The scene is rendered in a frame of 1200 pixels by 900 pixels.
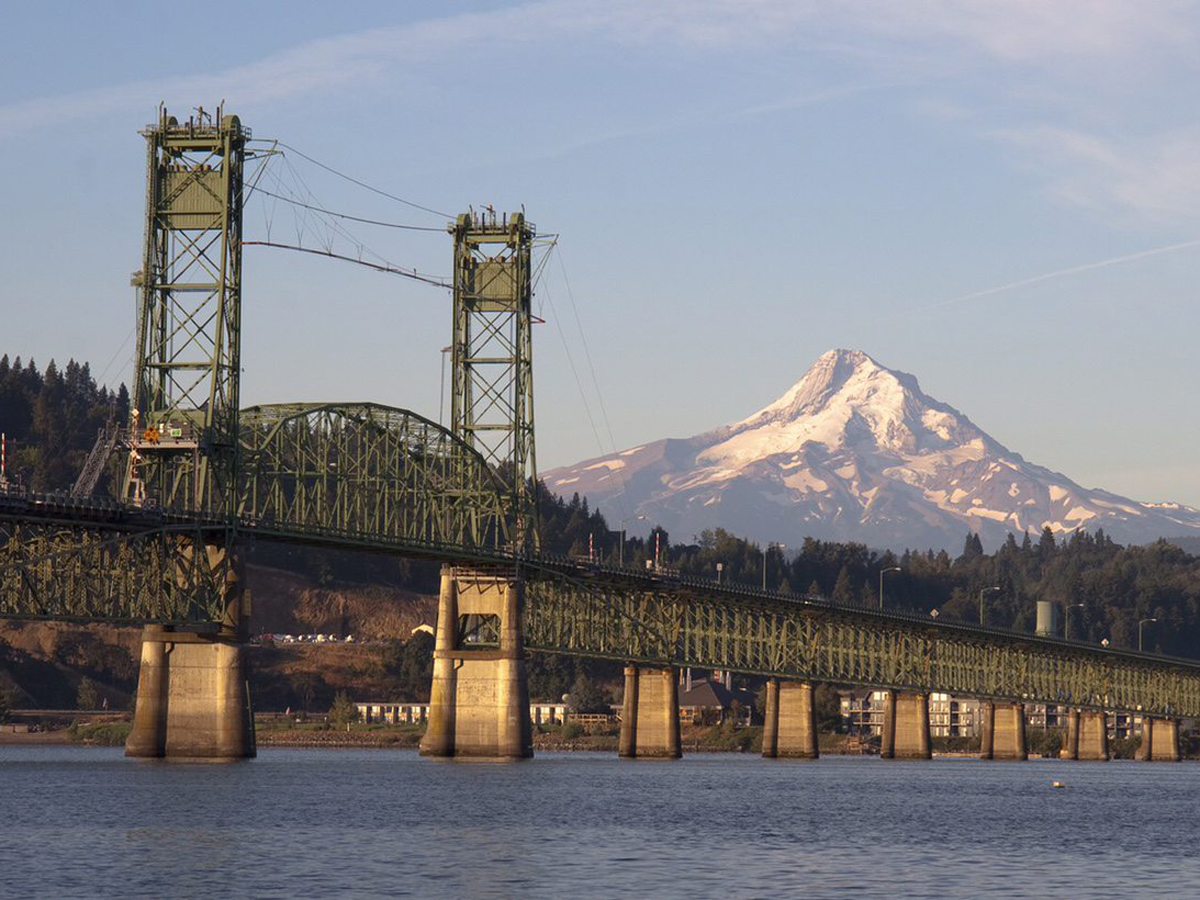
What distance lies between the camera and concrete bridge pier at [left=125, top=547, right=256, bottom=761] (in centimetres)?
13438

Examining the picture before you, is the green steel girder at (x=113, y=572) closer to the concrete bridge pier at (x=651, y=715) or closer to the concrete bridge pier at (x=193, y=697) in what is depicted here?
the concrete bridge pier at (x=193, y=697)

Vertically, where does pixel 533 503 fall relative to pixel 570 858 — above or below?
above

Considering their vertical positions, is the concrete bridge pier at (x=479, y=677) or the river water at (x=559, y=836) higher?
the concrete bridge pier at (x=479, y=677)

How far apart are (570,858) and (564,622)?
4240 inches

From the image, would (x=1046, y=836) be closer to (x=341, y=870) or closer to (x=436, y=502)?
(x=341, y=870)

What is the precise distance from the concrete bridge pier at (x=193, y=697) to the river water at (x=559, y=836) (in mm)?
2528

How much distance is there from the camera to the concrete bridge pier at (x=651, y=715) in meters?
193

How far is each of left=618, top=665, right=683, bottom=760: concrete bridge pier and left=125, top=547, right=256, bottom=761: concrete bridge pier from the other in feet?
205

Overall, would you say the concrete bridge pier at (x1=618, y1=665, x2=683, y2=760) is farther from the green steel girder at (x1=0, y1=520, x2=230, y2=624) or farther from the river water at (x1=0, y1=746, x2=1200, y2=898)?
the green steel girder at (x1=0, y1=520, x2=230, y2=624)

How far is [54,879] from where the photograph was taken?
6819 cm

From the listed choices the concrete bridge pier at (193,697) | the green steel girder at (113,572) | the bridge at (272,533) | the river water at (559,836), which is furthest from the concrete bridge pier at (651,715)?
the concrete bridge pier at (193,697)

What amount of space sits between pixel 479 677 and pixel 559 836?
78878mm

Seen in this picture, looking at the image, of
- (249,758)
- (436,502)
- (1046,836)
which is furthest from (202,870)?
(436,502)

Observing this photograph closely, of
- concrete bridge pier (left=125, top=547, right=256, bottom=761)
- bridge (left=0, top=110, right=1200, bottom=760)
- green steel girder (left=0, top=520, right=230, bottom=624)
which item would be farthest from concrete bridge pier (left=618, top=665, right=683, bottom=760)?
concrete bridge pier (left=125, top=547, right=256, bottom=761)
